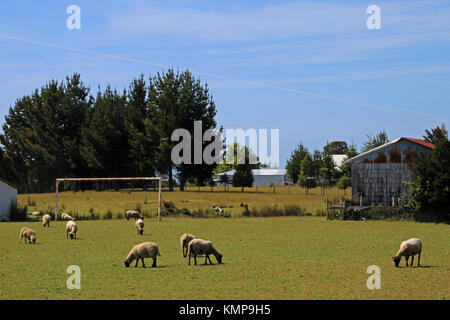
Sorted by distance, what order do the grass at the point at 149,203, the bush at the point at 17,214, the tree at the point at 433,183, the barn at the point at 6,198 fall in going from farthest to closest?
the grass at the point at 149,203
the bush at the point at 17,214
the barn at the point at 6,198
the tree at the point at 433,183

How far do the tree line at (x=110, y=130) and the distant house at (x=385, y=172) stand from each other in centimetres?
4202

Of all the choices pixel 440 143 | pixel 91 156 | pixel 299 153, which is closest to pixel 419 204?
pixel 440 143

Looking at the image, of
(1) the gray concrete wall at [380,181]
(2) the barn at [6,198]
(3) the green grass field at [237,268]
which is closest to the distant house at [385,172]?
(1) the gray concrete wall at [380,181]

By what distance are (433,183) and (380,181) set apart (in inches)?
265

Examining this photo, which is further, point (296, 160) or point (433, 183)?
point (296, 160)

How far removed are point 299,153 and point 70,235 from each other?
85419 mm

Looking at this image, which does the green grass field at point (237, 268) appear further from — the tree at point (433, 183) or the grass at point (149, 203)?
the grass at point (149, 203)

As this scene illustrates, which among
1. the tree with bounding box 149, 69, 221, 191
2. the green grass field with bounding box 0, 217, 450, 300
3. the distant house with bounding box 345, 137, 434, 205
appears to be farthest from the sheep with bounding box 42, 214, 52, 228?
the tree with bounding box 149, 69, 221, 191

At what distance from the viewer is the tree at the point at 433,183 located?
3922cm

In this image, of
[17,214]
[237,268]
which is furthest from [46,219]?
[237,268]

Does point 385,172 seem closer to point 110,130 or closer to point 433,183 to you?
point 433,183

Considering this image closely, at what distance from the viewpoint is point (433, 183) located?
3969cm

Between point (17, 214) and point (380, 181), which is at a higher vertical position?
point (380, 181)

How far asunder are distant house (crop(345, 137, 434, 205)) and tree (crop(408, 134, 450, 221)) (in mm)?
3651
